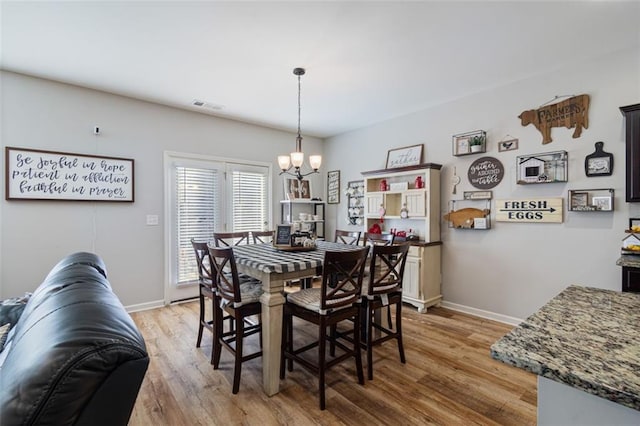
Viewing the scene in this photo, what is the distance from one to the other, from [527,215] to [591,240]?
1.88ft

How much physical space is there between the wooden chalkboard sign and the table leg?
2.80 ft

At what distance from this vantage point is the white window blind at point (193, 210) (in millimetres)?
4211

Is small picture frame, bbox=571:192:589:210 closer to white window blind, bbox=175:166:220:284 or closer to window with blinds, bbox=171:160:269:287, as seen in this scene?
window with blinds, bbox=171:160:269:287

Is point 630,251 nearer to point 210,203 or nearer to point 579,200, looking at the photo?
point 579,200

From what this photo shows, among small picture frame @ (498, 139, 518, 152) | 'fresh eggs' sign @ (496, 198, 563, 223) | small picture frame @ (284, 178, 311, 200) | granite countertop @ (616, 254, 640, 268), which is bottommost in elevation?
granite countertop @ (616, 254, 640, 268)

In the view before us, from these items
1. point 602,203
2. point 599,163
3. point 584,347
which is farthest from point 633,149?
point 584,347

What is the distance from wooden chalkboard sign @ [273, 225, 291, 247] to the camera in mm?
3068

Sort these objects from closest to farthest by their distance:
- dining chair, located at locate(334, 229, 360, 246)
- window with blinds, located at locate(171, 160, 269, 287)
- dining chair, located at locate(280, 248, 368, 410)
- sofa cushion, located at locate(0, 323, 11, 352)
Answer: sofa cushion, located at locate(0, 323, 11, 352), dining chair, located at locate(280, 248, 368, 410), dining chair, located at locate(334, 229, 360, 246), window with blinds, located at locate(171, 160, 269, 287)

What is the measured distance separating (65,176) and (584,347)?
14.7ft

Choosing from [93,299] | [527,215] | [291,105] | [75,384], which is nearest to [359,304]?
[93,299]

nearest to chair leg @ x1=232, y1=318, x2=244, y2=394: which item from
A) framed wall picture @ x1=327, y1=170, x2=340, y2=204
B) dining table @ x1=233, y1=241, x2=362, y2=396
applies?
dining table @ x1=233, y1=241, x2=362, y2=396

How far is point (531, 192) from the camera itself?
129 inches

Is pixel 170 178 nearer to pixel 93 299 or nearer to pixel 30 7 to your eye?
pixel 30 7

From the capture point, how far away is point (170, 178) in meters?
4.12
